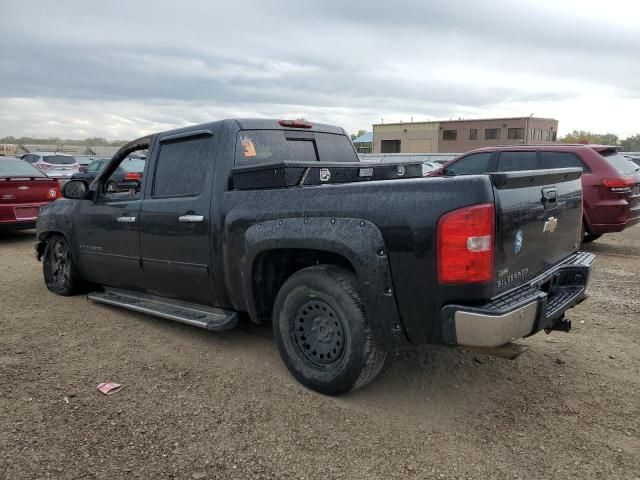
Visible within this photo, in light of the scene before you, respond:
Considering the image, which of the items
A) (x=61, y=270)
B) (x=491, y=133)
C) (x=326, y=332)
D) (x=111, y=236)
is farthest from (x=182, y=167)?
(x=491, y=133)

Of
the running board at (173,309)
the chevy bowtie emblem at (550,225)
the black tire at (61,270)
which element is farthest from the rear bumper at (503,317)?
the black tire at (61,270)

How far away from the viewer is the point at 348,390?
319 cm

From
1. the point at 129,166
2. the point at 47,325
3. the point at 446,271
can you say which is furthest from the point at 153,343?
the point at 129,166

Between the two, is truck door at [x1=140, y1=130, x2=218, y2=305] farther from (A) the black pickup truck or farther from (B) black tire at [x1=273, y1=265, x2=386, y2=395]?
(B) black tire at [x1=273, y1=265, x2=386, y2=395]

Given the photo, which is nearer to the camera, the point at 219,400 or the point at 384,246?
the point at 384,246

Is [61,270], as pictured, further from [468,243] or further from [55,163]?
[55,163]

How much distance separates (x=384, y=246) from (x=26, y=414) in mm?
2431

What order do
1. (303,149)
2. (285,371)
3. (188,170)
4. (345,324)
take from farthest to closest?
(303,149) < (188,170) < (285,371) < (345,324)

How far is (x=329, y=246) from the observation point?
3023 millimetres

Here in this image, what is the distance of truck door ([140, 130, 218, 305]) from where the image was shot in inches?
154

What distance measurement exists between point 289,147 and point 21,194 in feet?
22.4

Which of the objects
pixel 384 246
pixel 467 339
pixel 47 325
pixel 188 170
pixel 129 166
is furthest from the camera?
pixel 129 166

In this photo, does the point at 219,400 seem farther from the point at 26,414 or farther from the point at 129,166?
the point at 129,166

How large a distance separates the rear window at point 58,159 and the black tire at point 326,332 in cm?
2197
